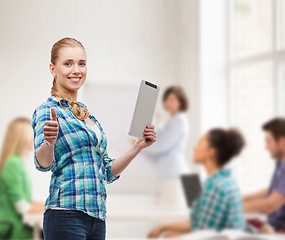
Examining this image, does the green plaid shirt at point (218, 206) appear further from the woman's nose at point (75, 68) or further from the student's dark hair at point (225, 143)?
the woman's nose at point (75, 68)

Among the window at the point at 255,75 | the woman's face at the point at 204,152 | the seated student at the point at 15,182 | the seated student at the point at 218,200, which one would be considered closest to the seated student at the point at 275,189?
the seated student at the point at 218,200

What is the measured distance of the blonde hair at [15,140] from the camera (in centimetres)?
164

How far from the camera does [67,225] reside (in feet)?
1.03

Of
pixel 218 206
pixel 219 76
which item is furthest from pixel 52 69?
pixel 219 76

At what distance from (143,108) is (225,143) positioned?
150cm

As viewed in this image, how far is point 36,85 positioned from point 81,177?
0.34 ft

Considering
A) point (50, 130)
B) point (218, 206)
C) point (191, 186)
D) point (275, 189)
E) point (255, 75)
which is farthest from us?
point (255, 75)

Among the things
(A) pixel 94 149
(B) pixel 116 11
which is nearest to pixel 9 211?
(B) pixel 116 11

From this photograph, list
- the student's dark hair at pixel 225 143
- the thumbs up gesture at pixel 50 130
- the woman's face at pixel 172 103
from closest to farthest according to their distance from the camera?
the thumbs up gesture at pixel 50 130 → the student's dark hair at pixel 225 143 → the woman's face at pixel 172 103

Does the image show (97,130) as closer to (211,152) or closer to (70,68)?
(70,68)

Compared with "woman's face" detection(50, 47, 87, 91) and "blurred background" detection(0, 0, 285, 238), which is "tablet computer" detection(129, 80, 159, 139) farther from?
"blurred background" detection(0, 0, 285, 238)

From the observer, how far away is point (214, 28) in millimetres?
2824

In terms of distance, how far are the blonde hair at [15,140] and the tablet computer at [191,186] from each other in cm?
76

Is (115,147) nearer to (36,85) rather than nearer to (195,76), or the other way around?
(36,85)
